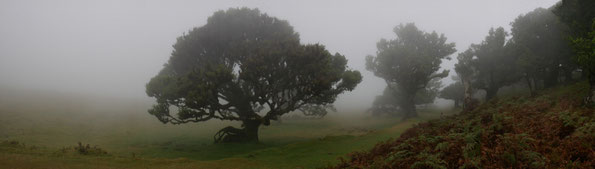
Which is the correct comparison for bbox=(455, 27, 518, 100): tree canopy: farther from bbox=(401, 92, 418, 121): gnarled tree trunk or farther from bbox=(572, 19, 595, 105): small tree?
→ bbox=(572, 19, 595, 105): small tree

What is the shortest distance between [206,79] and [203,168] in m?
13.0

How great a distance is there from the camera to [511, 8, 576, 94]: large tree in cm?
3359

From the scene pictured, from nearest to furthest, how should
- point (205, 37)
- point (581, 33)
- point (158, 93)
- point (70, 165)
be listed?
point (70, 165) < point (581, 33) < point (158, 93) < point (205, 37)

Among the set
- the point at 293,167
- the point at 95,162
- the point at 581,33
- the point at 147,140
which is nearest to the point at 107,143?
the point at 147,140

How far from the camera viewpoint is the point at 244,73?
28562 mm

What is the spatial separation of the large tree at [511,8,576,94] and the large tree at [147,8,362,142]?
67.0ft

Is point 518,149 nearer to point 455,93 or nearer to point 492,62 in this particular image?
point 492,62

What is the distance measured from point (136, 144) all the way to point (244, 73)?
14226 millimetres

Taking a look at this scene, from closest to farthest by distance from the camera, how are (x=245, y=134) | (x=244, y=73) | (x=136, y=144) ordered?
1. (x=244, y=73)
2. (x=136, y=144)
3. (x=245, y=134)

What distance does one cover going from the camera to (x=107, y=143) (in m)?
32.2

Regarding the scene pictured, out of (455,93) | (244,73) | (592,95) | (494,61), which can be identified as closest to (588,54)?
(592,95)

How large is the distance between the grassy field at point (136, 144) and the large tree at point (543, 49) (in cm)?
1441

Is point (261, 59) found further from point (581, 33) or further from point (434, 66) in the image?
point (434, 66)

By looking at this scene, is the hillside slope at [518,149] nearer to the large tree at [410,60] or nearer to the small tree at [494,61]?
the small tree at [494,61]
